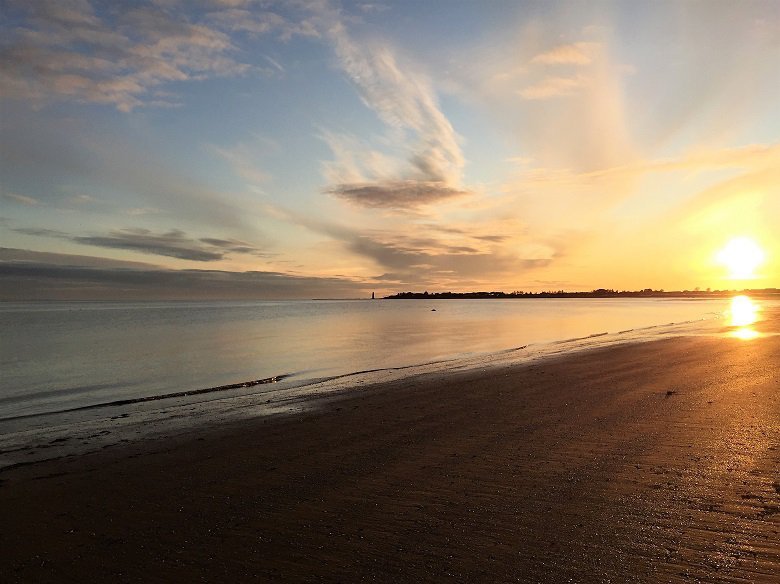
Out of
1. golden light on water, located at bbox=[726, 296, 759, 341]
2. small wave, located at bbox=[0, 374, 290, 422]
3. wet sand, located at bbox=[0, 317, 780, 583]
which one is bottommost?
small wave, located at bbox=[0, 374, 290, 422]

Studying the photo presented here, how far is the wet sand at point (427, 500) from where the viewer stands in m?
4.66

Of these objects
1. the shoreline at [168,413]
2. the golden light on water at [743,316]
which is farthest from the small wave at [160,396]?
the golden light on water at [743,316]

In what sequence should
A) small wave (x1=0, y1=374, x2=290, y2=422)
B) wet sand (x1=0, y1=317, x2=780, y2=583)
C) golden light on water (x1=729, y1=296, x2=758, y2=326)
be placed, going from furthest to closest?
1. golden light on water (x1=729, y1=296, x2=758, y2=326)
2. small wave (x1=0, y1=374, x2=290, y2=422)
3. wet sand (x1=0, y1=317, x2=780, y2=583)

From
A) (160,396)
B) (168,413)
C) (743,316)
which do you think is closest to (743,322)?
(743,316)

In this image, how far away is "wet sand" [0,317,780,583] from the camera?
4.66m

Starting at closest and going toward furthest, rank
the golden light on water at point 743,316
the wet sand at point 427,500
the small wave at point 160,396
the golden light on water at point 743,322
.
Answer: the wet sand at point 427,500 < the small wave at point 160,396 < the golden light on water at point 743,322 < the golden light on water at point 743,316

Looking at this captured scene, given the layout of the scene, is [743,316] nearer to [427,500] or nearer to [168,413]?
[168,413]

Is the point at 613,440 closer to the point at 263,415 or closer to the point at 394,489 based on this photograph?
the point at 394,489

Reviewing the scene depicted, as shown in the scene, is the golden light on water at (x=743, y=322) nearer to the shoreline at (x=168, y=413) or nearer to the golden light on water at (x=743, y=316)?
the golden light on water at (x=743, y=316)

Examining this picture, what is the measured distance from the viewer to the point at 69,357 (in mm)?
28594

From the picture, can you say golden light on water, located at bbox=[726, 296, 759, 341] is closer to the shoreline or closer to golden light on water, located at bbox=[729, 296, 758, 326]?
golden light on water, located at bbox=[729, 296, 758, 326]

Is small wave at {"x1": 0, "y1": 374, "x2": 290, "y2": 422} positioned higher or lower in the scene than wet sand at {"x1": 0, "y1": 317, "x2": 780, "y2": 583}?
lower

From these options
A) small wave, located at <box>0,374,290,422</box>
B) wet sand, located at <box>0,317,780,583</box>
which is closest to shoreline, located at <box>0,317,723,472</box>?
small wave, located at <box>0,374,290,422</box>

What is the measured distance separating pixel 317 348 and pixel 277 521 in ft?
87.1
